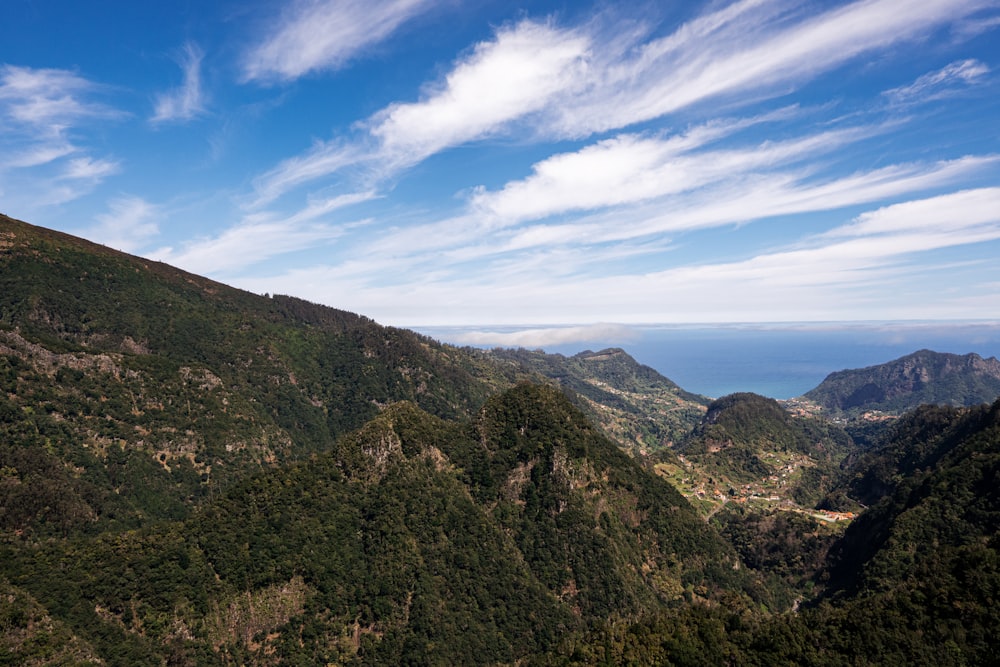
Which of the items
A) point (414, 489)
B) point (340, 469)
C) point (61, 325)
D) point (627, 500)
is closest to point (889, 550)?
point (627, 500)

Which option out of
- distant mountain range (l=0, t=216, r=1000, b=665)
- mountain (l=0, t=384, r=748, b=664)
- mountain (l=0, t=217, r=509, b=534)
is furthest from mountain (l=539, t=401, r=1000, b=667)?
mountain (l=0, t=217, r=509, b=534)

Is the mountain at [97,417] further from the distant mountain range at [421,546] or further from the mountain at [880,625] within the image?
the mountain at [880,625]

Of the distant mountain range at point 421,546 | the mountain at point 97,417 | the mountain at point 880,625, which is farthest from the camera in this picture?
the mountain at point 97,417

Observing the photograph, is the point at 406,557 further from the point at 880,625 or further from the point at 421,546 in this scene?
the point at 880,625

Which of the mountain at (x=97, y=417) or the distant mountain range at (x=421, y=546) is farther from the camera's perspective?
the mountain at (x=97, y=417)

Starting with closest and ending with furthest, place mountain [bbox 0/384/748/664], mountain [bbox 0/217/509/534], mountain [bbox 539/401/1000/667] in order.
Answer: mountain [bbox 539/401/1000/667] < mountain [bbox 0/384/748/664] < mountain [bbox 0/217/509/534]

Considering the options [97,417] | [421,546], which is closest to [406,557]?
[421,546]

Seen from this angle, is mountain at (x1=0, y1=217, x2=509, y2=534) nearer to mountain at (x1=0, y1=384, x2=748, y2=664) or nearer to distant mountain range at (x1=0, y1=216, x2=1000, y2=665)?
distant mountain range at (x1=0, y1=216, x2=1000, y2=665)

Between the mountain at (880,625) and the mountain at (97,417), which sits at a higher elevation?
the mountain at (97,417)

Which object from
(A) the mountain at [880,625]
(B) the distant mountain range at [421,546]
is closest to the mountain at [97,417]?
(B) the distant mountain range at [421,546]

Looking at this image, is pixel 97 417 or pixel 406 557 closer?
pixel 406 557

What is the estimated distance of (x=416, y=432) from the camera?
126 metres

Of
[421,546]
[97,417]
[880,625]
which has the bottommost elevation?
[421,546]

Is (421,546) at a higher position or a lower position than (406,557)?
higher
